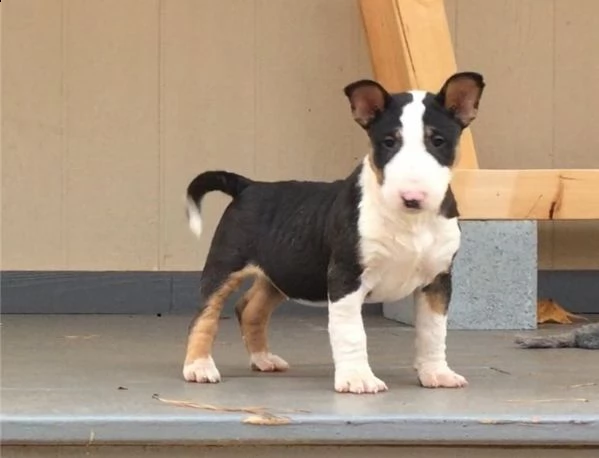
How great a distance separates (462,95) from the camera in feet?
8.04

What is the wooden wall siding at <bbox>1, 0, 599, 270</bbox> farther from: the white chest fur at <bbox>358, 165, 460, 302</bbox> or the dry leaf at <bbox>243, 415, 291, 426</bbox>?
the dry leaf at <bbox>243, 415, 291, 426</bbox>

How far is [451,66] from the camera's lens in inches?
151

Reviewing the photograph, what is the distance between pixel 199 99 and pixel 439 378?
2309 millimetres

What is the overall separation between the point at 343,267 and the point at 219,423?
0.48 m

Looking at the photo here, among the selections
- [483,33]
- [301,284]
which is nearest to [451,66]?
[483,33]

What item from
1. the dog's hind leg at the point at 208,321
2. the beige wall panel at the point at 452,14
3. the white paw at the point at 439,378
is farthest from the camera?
the beige wall panel at the point at 452,14

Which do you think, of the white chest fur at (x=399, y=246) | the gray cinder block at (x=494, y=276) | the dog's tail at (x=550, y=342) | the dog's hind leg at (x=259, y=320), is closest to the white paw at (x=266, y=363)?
the dog's hind leg at (x=259, y=320)

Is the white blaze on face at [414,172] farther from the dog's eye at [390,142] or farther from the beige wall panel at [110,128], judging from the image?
the beige wall panel at [110,128]

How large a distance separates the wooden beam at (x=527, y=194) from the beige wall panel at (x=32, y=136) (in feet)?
5.64

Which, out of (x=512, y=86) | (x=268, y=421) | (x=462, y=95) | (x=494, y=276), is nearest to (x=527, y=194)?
(x=494, y=276)

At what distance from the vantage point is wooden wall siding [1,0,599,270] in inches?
180

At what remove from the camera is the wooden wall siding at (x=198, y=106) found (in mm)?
4562

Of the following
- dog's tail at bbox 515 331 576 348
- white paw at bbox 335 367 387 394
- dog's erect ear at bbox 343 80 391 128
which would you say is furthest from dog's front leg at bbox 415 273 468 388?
dog's tail at bbox 515 331 576 348

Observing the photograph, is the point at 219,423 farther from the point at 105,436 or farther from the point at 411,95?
the point at 411,95
